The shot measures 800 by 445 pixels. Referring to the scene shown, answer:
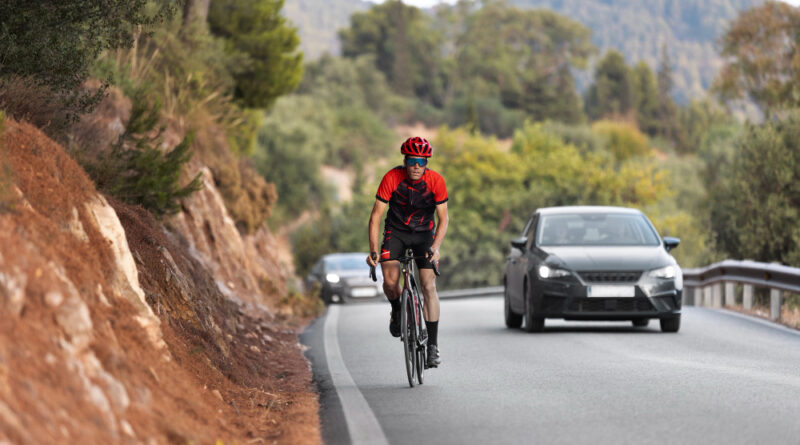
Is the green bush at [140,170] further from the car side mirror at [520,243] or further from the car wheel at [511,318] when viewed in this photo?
the car wheel at [511,318]

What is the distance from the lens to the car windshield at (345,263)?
3158 cm

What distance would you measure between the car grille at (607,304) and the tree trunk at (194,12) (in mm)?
12502

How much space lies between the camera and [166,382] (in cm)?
763

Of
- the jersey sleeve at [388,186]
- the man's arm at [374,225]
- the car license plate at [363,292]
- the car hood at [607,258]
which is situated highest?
the jersey sleeve at [388,186]

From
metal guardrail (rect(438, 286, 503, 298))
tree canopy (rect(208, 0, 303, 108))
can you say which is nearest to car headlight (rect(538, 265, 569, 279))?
tree canopy (rect(208, 0, 303, 108))

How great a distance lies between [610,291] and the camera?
51.4ft

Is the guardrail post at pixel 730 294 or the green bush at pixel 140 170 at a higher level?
the green bush at pixel 140 170

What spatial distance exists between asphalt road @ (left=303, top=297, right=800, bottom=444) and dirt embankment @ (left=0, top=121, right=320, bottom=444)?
1.78 feet

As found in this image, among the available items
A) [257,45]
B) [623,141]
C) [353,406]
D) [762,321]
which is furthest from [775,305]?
[623,141]

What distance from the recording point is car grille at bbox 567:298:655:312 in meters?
15.7

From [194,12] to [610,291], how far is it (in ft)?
43.8

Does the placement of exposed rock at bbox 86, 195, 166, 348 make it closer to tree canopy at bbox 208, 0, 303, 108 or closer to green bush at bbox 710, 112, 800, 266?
tree canopy at bbox 208, 0, 303, 108

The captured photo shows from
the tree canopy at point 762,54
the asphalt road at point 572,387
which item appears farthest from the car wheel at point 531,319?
the tree canopy at point 762,54

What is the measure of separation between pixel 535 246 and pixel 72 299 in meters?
10.5
